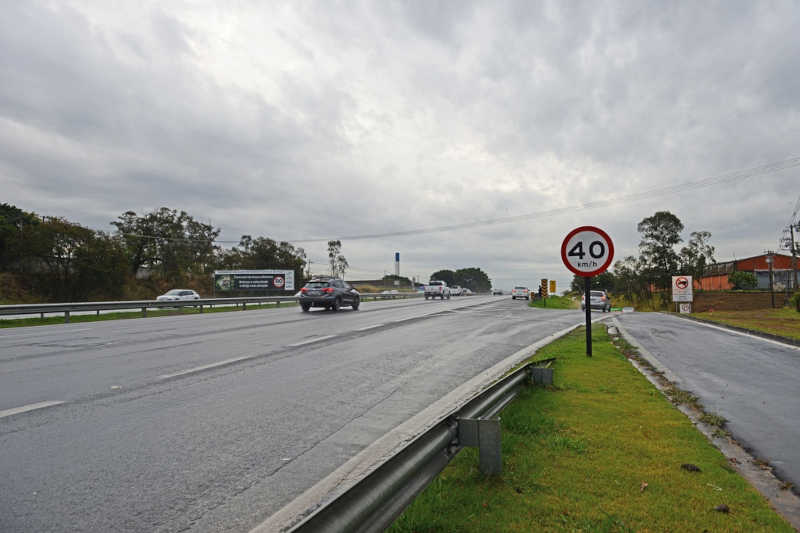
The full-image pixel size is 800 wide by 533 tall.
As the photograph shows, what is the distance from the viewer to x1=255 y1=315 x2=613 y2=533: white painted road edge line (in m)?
3.05

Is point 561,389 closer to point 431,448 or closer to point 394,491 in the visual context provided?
point 431,448

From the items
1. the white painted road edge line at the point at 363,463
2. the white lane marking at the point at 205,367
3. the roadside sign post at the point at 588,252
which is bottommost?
the white painted road edge line at the point at 363,463

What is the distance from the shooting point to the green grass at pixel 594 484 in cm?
288

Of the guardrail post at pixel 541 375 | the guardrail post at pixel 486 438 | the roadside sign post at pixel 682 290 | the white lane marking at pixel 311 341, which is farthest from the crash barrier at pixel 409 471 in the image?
the roadside sign post at pixel 682 290

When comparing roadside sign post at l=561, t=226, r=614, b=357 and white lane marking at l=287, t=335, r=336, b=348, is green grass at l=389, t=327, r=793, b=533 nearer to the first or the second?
roadside sign post at l=561, t=226, r=614, b=357

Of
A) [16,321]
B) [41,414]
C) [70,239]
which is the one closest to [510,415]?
[41,414]

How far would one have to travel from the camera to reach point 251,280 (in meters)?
60.8

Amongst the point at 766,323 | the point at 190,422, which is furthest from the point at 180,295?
the point at 190,422

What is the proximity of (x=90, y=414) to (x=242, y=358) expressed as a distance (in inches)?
156

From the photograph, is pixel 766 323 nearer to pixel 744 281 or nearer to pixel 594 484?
pixel 594 484

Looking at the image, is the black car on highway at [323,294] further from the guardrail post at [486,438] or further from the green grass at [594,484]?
the guardrail post at [486,438]

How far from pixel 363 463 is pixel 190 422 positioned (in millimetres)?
2083

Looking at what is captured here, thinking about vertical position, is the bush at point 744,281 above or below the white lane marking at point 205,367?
above

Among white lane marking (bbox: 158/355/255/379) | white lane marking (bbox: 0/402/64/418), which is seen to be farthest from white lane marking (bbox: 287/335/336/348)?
white lane marking (bbox: 0/402/64/418)
